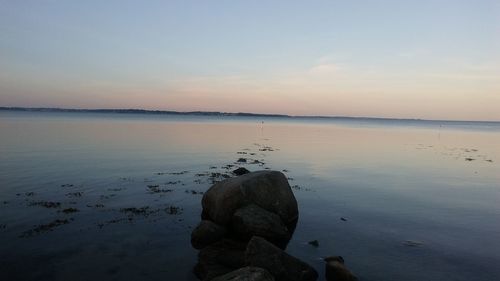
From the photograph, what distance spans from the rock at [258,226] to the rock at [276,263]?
2653 mm

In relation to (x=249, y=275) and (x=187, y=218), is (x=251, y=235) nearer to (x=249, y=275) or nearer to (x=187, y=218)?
(x=187, y=218)

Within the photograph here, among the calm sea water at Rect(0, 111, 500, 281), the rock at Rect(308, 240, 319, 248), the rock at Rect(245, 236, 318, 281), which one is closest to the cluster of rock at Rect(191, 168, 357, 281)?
the rock at Rect(245, 236, 318, 281)

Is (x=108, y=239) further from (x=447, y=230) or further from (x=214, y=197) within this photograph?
(x=447, y=230)

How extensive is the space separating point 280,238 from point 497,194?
19.8m

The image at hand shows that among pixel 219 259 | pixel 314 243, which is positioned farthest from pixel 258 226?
pixel 314 243

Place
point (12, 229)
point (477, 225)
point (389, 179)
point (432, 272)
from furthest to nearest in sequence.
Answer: point (389, 179) < point (477, 225) < point (12, 229) < point (432, 272)

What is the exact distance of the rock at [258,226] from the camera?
14.8 meters

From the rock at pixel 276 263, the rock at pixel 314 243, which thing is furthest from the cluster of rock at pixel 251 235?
the rock at pixel 314 243

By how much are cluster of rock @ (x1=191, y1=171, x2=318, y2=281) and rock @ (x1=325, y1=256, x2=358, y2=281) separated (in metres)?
0.45

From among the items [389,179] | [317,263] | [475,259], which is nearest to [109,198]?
[317,263]

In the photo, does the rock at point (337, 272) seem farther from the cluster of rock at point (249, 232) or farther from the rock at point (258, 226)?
the rock at point (258, 226)

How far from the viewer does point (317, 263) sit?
13.5 m

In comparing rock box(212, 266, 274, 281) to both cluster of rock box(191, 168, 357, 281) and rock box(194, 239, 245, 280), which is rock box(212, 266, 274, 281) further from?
rock box(194, 239, 245, 280)

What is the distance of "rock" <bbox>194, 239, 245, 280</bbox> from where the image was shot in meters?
12.2
